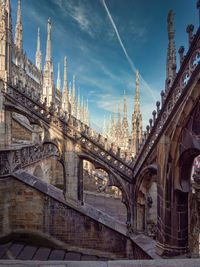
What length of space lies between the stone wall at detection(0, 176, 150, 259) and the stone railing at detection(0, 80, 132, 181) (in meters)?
2.33

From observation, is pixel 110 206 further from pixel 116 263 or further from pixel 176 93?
pixel 116 263

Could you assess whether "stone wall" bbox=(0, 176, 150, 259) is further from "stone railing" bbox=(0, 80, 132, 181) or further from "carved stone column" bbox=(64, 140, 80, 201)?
"stone railing" bbox=(0, 80, 132, 181)

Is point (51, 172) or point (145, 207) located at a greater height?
point (145, 207)

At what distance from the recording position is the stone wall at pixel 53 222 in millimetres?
6180

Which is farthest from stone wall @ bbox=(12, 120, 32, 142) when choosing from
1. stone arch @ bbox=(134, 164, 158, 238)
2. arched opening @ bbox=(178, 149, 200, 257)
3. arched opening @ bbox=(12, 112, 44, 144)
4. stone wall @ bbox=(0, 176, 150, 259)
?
arched opening @ bbox=(178, 149, 200, 257)

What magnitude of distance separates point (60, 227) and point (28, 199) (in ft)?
5.65

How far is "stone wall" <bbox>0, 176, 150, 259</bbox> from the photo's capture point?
6.18 m

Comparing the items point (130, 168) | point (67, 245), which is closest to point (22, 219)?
point (67, 245)

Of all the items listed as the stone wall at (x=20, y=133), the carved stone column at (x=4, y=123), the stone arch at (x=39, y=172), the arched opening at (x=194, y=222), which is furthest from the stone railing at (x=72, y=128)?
the stone wall at (x=20, y=133)

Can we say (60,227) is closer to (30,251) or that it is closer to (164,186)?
(30,251)

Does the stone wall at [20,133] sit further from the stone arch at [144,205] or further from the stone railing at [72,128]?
the stone arch at [144,205]

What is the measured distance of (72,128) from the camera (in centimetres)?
696

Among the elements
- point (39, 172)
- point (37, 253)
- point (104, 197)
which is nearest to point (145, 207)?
point (37, 253)

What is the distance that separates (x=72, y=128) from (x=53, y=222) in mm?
3893
